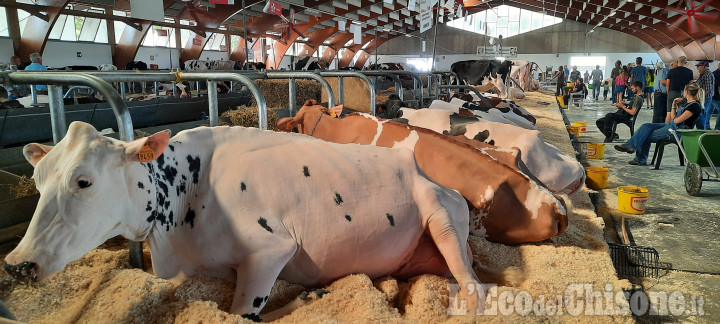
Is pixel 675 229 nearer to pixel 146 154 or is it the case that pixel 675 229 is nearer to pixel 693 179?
pixel 693 179

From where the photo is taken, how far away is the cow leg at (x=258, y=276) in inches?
71.1

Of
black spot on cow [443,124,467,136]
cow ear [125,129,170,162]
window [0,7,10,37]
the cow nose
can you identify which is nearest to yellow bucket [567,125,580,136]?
black spot on cow [443,124,467,136]

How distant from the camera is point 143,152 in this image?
168cm

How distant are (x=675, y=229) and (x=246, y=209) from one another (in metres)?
4.44

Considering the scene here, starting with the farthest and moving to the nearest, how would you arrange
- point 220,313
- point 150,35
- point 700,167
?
point 150,35, point 700,167, point 220,313

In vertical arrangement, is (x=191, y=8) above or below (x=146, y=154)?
above

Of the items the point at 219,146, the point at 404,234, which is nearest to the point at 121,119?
the point at 219,146

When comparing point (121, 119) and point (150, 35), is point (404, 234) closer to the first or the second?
point (121, 119)

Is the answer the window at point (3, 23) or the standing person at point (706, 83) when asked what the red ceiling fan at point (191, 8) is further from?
the standing person at point (706, 83)

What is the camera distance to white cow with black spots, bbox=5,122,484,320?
1.54 m

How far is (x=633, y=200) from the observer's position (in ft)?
16.3

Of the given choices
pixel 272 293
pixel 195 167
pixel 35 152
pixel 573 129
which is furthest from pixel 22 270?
pixel 573 129

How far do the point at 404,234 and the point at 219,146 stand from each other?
3.22 feet

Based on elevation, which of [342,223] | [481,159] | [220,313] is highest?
[481,159]
